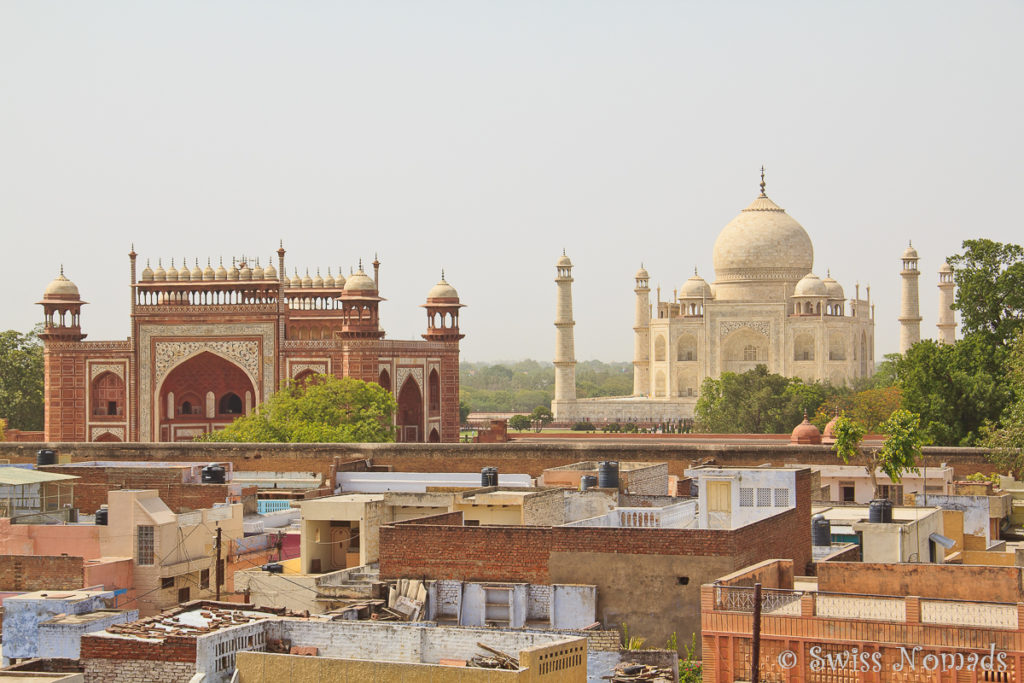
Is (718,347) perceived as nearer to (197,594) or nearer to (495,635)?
Result: (197,594)

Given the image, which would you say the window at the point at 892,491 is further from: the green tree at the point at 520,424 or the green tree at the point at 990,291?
the green tree at the point at 520,424

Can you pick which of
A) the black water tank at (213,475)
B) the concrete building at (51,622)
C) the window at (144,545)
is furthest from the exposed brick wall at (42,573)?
the black water tank at (213,475)

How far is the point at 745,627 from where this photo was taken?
1139 cm

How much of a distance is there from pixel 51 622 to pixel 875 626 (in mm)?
6334

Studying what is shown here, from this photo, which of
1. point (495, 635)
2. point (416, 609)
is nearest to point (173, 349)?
point (416, 609)

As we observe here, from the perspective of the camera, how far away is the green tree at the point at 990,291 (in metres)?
34.0

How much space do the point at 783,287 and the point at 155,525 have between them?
49957 millimetres

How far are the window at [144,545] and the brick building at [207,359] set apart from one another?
2643 cm

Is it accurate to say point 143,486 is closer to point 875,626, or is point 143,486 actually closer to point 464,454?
point 464,454

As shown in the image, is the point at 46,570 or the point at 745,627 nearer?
the point at 745,627

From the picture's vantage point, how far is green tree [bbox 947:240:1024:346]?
34031 mm

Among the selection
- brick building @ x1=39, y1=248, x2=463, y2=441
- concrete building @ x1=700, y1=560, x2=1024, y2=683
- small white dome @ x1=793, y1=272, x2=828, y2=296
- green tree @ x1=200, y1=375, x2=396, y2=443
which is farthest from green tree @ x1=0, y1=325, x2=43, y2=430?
concrete building @ x1=700, y1=560, x2=1024, y2=683

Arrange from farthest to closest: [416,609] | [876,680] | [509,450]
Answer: [509,450] < [416,609] < [876,680]

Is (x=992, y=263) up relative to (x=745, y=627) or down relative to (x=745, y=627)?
up
